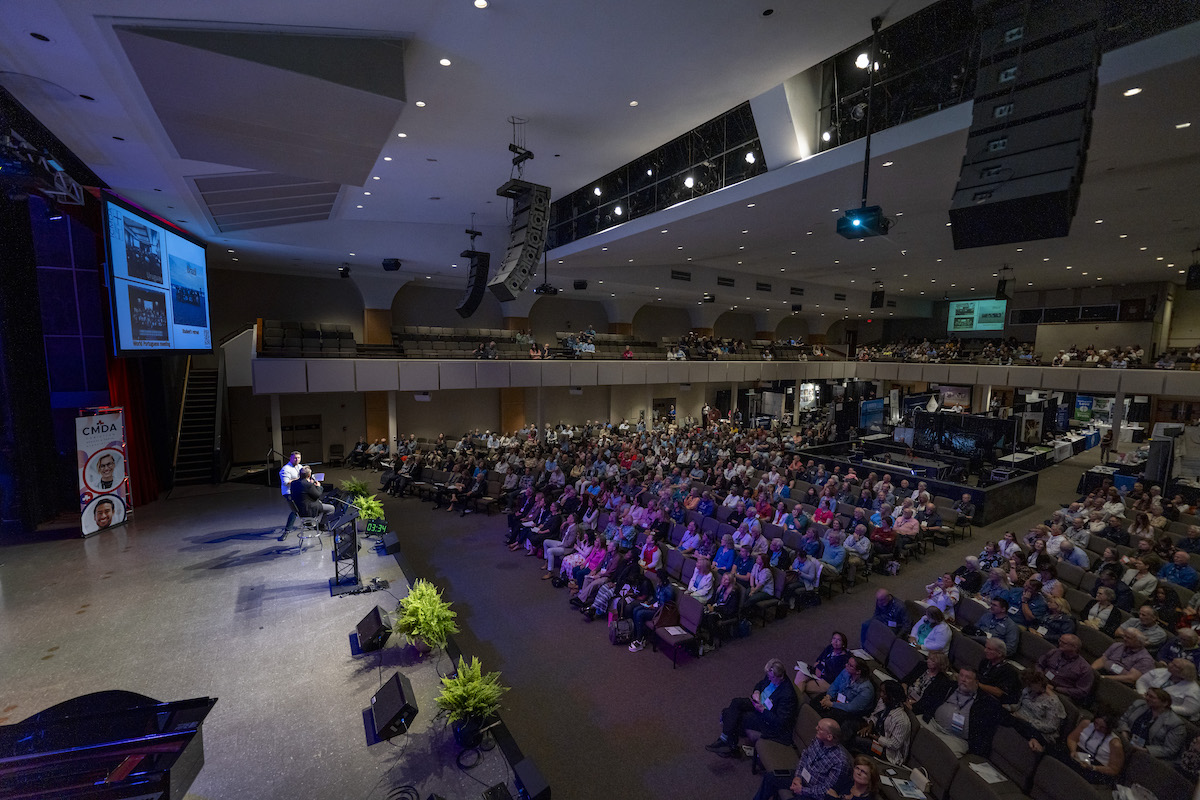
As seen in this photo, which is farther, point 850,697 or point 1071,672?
point 1071,672

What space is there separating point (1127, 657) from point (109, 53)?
11.1m

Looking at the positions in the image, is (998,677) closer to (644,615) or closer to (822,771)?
(822,771)

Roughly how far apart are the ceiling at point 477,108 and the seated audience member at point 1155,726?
530 cm

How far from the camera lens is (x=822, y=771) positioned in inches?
133

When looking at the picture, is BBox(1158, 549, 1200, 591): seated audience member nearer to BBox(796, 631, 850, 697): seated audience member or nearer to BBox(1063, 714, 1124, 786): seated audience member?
BBox(1063, 714, 1124, 786): seated audience member

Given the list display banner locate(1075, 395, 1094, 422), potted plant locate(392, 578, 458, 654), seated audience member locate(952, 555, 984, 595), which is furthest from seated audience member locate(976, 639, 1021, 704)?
display banner locate(1075, 395, 1094, 422)

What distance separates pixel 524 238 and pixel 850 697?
7.72m

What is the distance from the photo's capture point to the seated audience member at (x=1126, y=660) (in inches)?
175

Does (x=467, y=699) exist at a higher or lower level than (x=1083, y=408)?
lower

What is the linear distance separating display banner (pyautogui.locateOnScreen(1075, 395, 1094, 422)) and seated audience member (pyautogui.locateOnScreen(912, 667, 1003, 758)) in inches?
1022

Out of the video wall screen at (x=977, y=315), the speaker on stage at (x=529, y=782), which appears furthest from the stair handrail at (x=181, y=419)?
the video wall screen at (x=977, y=315)

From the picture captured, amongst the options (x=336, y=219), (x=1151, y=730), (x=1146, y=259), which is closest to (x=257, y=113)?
(x=336, y=219)

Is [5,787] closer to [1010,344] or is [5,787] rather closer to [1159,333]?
[1159,333]

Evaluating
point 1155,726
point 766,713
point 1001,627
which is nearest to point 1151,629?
point 1001,627
